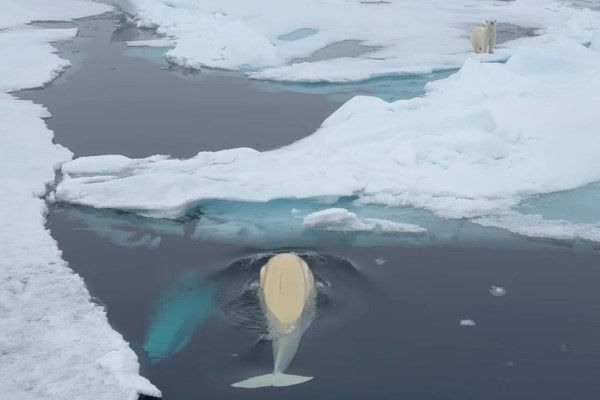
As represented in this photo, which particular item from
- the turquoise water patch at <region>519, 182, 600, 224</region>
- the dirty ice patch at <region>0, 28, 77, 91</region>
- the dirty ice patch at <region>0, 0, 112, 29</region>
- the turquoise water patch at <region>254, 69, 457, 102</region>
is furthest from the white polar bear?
the dirty ice patch at <region>0, 0, 112, 29</region>

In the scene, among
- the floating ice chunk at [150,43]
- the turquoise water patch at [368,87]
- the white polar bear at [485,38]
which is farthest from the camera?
the floating ice chunk at [150,43]

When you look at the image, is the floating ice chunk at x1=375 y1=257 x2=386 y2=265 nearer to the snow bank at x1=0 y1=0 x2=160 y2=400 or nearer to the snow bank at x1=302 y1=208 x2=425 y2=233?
the snow bank at x1=302 y1=208 x2=425 y2=233

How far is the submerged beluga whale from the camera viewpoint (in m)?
4.76

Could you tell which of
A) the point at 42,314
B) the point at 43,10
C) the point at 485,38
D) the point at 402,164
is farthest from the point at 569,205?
the point at 43,10

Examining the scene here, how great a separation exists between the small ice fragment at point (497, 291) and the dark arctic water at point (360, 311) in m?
0.03

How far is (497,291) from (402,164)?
97.0 inches

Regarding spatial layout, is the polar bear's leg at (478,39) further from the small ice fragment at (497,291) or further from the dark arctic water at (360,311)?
the small ice fragment at (497,291)

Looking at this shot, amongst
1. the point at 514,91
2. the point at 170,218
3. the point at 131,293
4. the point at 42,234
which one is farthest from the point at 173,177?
the point at 514,91

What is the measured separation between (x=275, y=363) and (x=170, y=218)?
255 centimetres

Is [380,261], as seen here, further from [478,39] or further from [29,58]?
[29,58]

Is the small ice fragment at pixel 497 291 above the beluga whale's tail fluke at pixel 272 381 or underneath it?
underneath

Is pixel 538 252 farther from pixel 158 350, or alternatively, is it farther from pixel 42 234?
pixel 42 234

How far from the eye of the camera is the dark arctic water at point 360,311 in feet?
15.2

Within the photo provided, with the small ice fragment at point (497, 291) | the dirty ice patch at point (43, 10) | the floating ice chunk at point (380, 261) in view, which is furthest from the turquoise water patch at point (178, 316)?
the dirty ice patch at point (43, 10)
